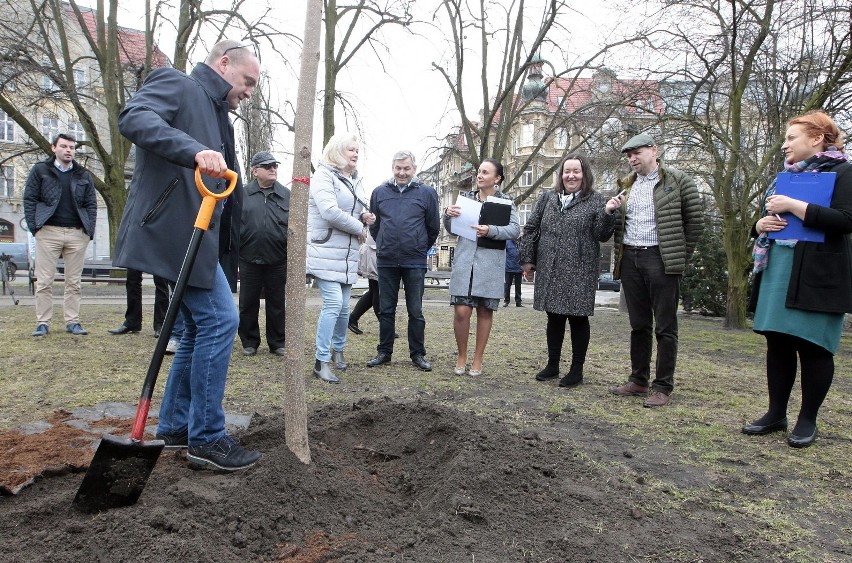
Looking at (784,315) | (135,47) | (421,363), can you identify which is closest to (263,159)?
(421,363)

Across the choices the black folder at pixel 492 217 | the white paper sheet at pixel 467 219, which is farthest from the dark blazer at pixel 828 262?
the white paper sheet at pixel 467 219

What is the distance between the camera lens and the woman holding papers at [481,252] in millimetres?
5590

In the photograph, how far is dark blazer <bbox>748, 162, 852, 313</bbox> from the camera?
3664 millimetres

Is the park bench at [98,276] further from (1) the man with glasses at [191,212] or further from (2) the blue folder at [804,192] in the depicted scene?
(2) the blue folder at [804,192]

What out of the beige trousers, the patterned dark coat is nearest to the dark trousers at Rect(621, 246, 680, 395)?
the patterned dark coat

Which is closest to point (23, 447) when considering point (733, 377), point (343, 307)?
point (343, 307)

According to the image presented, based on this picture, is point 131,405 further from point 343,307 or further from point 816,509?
point 816,509

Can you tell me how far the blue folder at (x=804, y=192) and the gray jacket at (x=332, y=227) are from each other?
328 centimetres

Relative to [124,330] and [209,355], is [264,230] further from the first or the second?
[209,355]

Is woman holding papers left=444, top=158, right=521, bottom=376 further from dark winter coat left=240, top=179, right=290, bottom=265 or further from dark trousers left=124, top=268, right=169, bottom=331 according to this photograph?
dark trousers left=124, top=268, right=169, bottom=331

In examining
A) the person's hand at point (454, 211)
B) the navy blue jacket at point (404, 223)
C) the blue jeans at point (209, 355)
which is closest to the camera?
the blue jeans at point (209, 355)

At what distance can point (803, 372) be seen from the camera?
388 cm

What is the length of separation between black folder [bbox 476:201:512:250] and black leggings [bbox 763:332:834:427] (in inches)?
94.1

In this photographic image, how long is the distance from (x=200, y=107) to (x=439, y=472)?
2055mm
